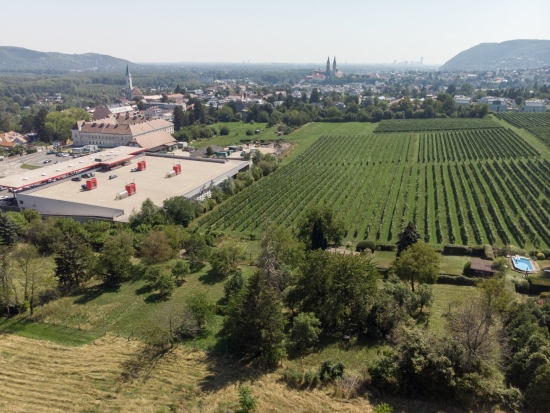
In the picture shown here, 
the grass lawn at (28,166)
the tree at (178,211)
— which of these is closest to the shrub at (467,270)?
the tree at (178,211)

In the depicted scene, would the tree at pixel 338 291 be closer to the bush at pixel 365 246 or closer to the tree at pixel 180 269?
the tree at pixel 180 269

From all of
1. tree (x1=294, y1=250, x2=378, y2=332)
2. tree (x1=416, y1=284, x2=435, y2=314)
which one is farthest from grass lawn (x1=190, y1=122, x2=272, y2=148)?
tree (x1=416, y1=284, x2=435, y2=314)

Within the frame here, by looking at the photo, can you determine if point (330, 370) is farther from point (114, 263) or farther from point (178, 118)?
point (178, 118)

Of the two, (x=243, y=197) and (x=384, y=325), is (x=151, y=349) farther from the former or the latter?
(x=243, y=197)

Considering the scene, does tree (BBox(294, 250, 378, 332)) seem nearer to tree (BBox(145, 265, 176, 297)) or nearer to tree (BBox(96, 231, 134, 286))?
tree (BBox(145, 265, 176, 297))

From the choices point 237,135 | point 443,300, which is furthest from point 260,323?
point 237,135

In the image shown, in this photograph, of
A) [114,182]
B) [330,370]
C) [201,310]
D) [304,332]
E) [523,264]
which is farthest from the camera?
[114,182]

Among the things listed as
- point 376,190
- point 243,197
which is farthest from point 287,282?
point 376,190
